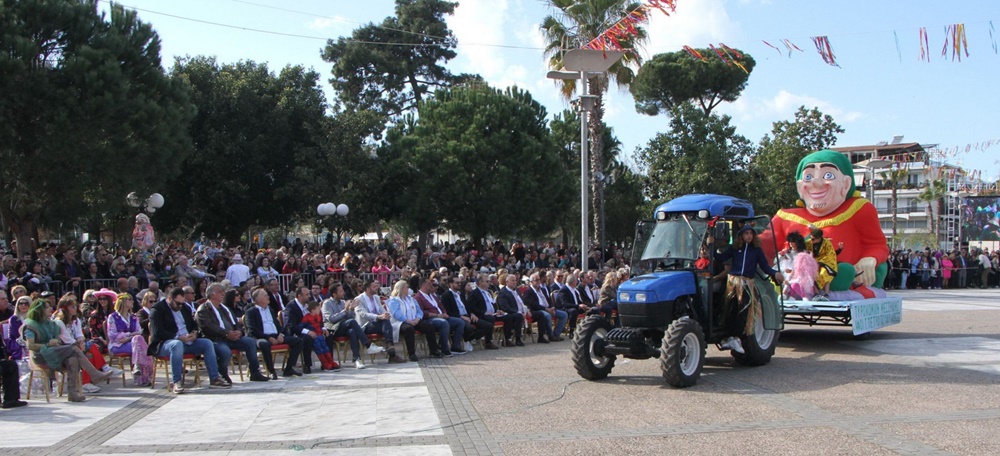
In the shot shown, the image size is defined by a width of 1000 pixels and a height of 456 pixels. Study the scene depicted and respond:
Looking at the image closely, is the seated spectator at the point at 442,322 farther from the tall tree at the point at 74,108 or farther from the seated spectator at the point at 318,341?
the tall tree at the point at 74,108

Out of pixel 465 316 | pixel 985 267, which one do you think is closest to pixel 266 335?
pixel 465 316

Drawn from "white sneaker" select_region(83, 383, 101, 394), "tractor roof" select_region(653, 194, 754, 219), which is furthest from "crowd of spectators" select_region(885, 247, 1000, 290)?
"white sneaker" select_region(83, 383, 101, 394)

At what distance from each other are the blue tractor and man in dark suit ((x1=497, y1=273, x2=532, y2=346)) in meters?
4.01

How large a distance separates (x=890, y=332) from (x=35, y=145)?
19.3m

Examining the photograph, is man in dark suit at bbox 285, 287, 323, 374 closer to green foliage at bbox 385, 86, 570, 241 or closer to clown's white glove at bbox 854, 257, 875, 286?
clown's white glove at bbox 854, 257, 875, 286

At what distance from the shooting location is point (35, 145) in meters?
19.4

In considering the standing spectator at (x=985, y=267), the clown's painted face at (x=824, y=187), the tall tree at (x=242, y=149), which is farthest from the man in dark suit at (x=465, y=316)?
the standing spectator at (x=985, y=267)

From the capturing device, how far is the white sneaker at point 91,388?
10641mm

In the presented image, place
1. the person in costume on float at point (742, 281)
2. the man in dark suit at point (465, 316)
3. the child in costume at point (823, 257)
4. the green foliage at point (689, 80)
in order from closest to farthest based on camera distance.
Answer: the person in costume on float at point (742, 281) → the child in costume at point (823, 257) → the man in dark suit at point (465, 316) → the green foliage at point (689, 80)

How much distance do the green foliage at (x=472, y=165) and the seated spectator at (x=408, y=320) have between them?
15.9 metres

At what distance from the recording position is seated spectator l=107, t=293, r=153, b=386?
36.5ft

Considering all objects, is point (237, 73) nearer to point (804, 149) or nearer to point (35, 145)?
point (35, 145)

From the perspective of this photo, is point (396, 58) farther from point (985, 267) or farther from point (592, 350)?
point (592, 350)

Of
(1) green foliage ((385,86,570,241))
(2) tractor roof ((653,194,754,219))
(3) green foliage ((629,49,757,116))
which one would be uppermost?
(3) green foliage ((629,49,757,116))
